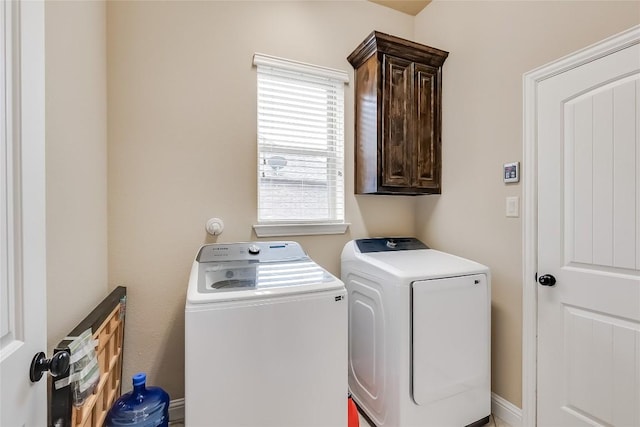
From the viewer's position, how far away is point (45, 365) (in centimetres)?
70

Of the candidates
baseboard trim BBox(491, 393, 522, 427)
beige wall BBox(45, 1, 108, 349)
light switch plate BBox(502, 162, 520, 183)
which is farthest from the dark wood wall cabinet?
beige wall BBox(45, 1, 108, 349)

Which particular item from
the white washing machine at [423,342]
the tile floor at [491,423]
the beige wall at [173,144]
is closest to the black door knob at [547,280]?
the white washing machine at [423,342]

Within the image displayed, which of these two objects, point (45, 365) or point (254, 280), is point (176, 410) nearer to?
point (254, 280)

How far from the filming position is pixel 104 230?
1652 mm

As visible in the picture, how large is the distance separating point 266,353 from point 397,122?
1.75 meters

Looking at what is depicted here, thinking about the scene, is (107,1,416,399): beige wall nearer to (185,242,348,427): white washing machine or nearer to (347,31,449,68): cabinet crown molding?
(347,31,449,68): cabinet crown molding

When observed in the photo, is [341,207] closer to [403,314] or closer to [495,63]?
[403,314]

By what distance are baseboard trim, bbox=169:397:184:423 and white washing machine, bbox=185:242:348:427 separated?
3.33 ft

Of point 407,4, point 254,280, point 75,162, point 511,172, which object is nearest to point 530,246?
point 511,172

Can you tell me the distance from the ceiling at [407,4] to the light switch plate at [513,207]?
177cm

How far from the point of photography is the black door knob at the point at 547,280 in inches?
63.9

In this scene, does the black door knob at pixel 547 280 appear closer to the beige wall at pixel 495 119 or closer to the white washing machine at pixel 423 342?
the beige wall at pixel 495 119

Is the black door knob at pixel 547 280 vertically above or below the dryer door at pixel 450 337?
above

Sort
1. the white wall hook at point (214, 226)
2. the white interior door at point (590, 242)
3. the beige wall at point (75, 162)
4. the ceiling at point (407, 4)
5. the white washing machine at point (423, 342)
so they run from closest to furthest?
1. the beige wall at point (75, 162)
2. the white interior door at point (590, 242)
3. the white washing machine at point (423, 342)
4. the white wall hook at point (214, 226)
5. the ceiling at point (407, 4)
